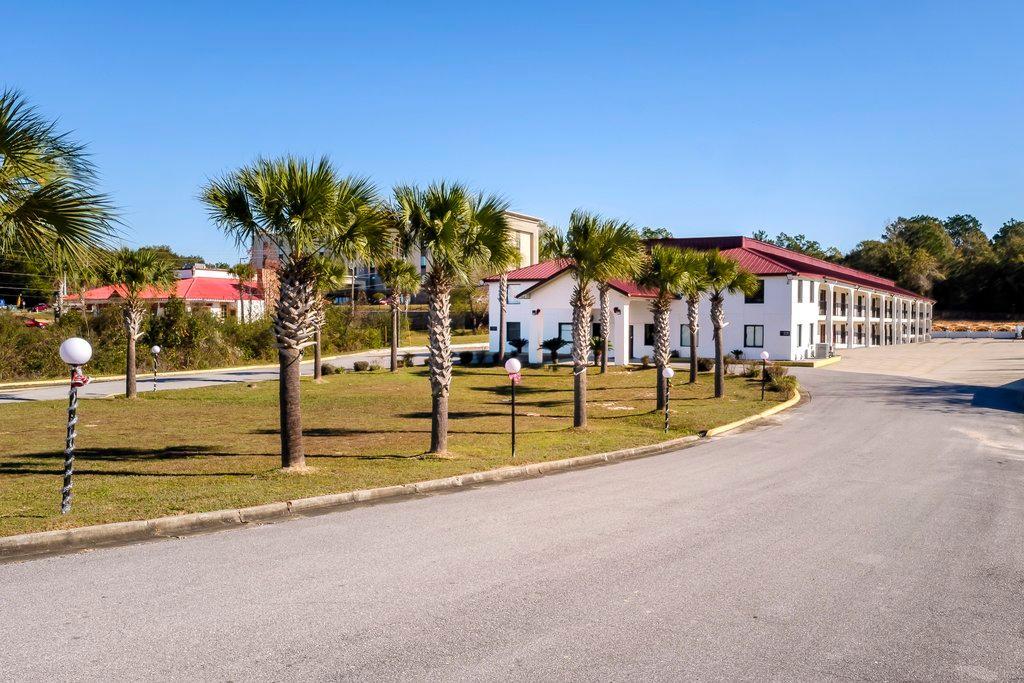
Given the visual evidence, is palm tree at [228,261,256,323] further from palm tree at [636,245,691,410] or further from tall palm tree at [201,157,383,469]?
tall palm tree at [201,157,383,469]

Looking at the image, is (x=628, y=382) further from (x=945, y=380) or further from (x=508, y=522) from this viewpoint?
(x=508, y=522)

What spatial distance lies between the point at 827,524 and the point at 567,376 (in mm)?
28506

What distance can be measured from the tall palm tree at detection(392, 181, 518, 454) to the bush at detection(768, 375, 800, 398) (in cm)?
1799

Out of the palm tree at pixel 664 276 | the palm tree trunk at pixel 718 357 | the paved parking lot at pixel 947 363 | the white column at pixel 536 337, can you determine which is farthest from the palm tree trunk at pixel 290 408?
the white column at pixel 536 337

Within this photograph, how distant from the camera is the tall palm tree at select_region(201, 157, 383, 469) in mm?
12500

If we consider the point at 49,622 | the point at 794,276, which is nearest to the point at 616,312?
the point at 794,276

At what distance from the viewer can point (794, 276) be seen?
159ft

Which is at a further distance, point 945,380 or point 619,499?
point 945,380

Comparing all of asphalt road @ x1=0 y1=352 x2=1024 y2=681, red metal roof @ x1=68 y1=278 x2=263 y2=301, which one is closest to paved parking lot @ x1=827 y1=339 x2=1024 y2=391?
asphalt road @ x1=0 y1=352 x2=1024 y2=681

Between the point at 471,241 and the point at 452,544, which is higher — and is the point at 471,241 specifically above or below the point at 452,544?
above

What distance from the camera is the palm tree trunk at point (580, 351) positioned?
20250 millimetres

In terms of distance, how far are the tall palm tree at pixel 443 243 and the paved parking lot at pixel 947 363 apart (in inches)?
1161

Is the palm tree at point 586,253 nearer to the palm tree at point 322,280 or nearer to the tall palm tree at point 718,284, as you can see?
the palm tree at point 322,280

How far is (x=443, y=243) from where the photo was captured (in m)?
15.1
